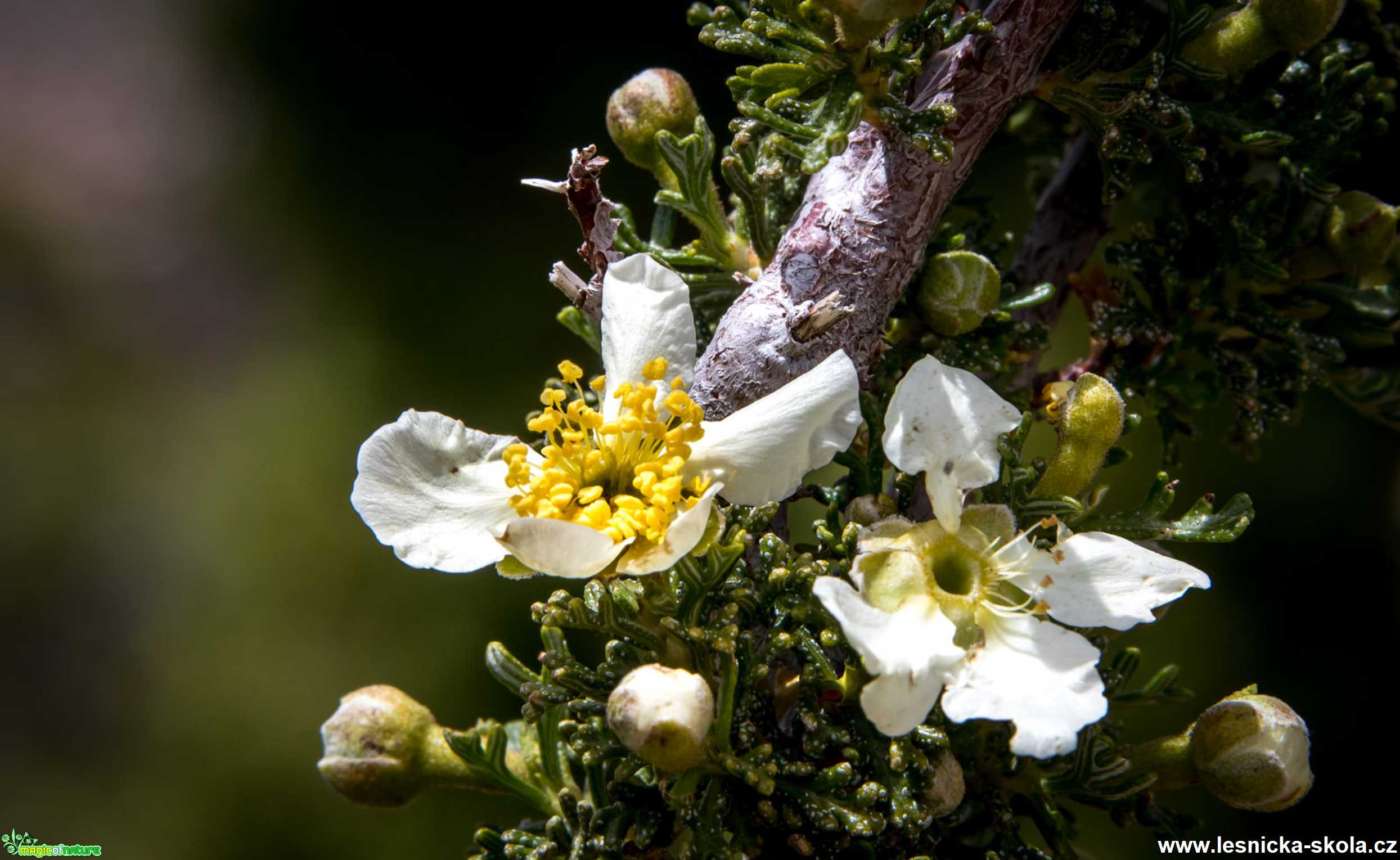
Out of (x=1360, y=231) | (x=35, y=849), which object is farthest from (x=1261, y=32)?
(x=35, y=849)

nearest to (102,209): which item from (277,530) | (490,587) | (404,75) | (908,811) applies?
(404,75)

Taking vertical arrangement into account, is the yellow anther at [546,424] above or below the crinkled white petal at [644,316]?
below

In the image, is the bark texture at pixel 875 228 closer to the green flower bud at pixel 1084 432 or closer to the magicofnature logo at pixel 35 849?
the green flower bud at pixel 1084 432

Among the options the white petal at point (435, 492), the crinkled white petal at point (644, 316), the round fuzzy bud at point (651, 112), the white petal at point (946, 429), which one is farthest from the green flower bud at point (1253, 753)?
the round fuzzy bud at point (651, 112)

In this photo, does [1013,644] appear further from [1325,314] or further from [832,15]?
[1325,314]

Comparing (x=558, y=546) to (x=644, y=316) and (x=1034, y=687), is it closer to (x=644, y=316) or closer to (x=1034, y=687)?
(x=644, y=316)

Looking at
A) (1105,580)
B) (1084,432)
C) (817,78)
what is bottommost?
(1105,580)

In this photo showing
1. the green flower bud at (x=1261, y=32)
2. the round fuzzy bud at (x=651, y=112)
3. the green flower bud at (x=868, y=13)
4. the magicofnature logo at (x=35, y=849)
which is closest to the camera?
the green flower bud at (x=868, y=13)

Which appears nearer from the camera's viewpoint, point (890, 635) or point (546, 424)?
point (890, 635)
